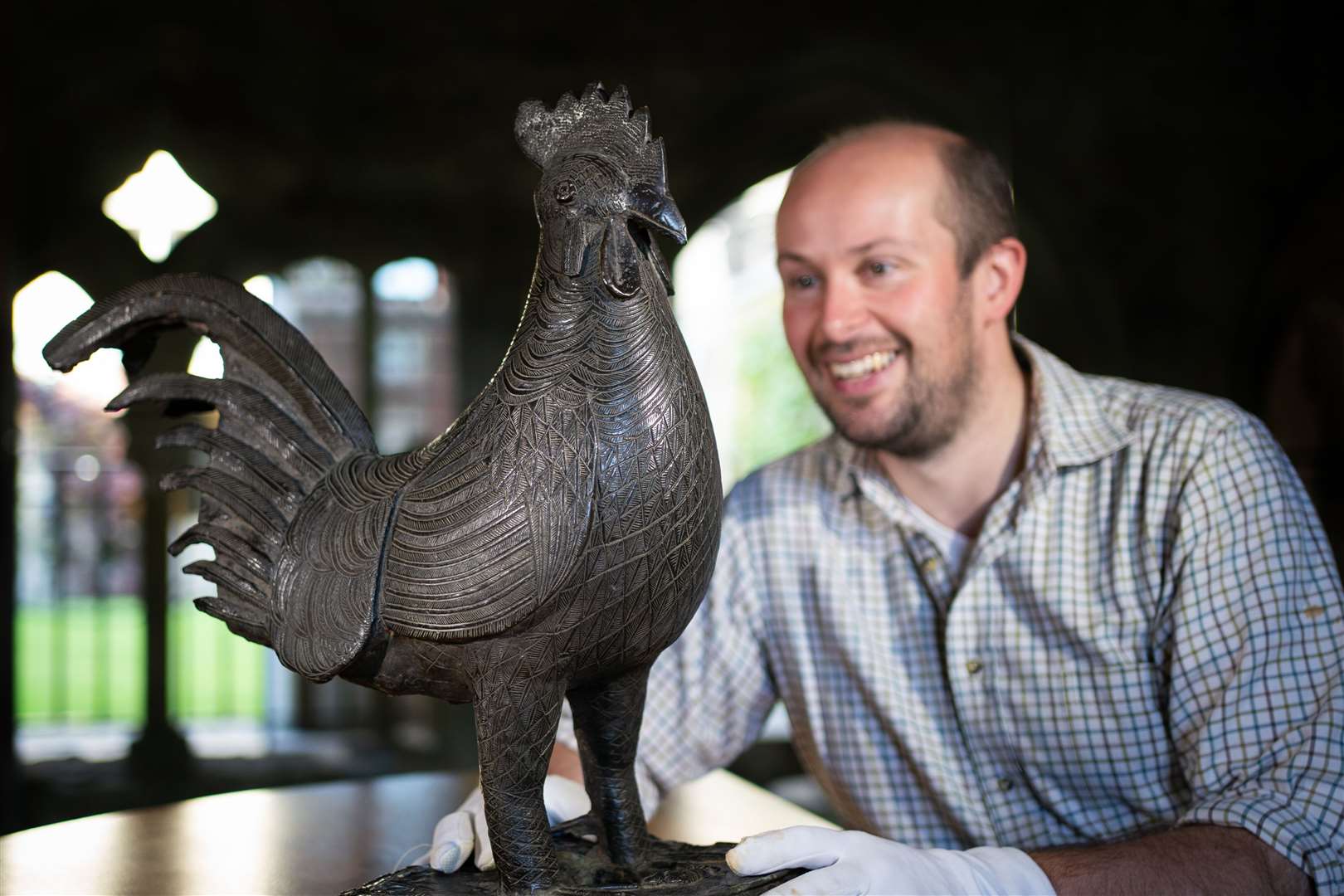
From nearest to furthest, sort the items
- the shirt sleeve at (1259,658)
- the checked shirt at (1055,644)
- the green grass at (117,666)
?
1. the shirt sleeve at (1259,658)
2. the checked shirt at (1055,644)
3. the green grass at (117,666)

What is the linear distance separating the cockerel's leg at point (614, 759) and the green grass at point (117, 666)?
3.60 meters

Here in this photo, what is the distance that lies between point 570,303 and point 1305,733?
91 centimetres

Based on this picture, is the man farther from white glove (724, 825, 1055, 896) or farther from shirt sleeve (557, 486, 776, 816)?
white glove (724, 825, 1055, 896)

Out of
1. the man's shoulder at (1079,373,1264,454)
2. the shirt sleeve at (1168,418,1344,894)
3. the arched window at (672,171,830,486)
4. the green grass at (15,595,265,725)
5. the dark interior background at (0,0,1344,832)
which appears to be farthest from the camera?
the arched window at (672,171,830,486)

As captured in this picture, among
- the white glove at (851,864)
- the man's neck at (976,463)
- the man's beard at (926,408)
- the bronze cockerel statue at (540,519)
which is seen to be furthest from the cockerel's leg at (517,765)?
the man's neck at (976,463)

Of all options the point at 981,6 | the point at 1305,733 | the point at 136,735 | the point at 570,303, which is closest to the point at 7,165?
the point at 136,735

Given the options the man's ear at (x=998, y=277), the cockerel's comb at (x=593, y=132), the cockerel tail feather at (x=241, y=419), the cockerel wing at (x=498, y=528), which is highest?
the man's ear at (x=998, y=277)

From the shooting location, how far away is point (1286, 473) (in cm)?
159

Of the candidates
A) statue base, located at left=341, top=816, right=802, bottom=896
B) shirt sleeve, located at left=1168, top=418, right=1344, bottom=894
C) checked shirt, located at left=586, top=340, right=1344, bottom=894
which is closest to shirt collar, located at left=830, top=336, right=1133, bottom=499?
checked shirt, located at left=586, top=340, right=1344, bottom=894

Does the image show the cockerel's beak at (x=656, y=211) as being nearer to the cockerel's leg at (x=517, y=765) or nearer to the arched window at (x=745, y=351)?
the cockerel's leg at (x=517, y=765)

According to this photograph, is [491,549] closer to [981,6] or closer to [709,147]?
[709,147]

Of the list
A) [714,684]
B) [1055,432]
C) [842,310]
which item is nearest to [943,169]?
[842,310]

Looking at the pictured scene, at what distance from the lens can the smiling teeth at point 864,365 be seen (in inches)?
66.1

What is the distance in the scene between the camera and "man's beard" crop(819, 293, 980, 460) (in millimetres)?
1690
